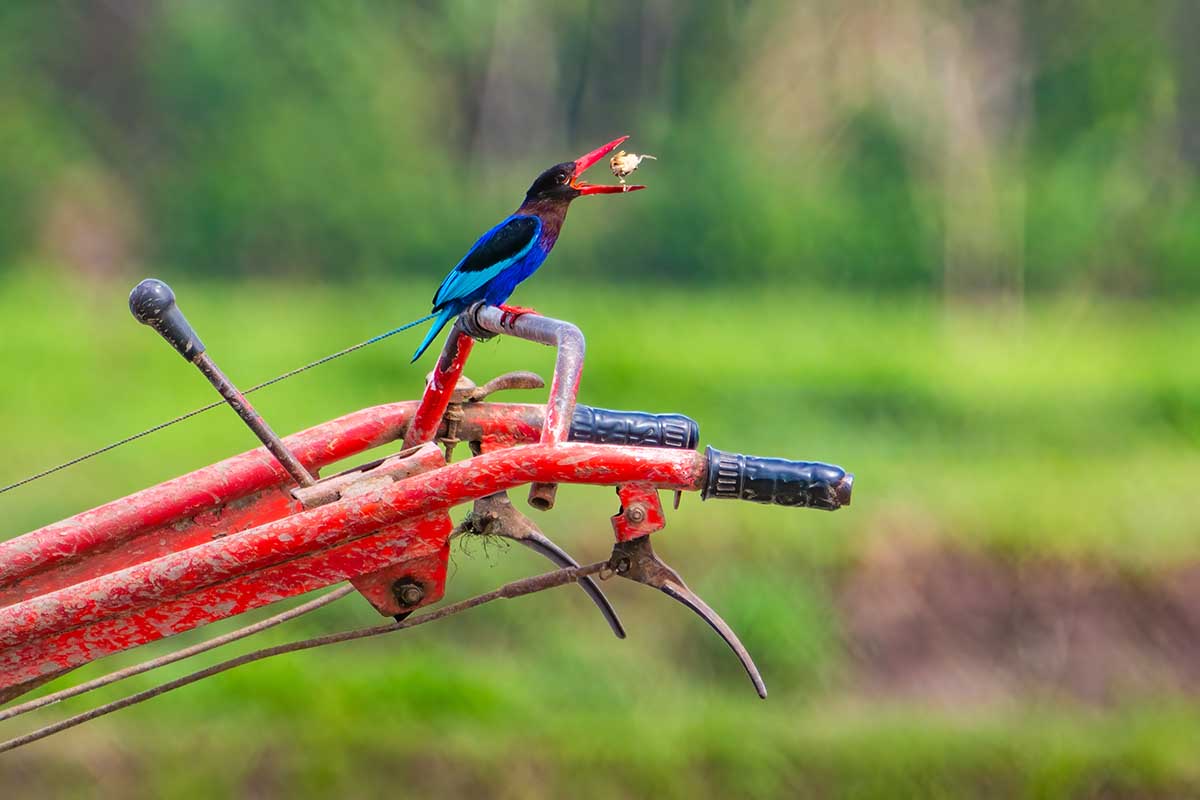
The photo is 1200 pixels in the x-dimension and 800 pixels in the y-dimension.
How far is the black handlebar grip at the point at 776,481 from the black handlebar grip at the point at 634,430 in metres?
0.22

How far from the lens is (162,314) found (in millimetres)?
2475

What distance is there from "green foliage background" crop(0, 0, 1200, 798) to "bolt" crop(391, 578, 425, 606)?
1.65 metres

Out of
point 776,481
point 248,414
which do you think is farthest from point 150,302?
point 776,481

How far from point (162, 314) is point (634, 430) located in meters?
0.68

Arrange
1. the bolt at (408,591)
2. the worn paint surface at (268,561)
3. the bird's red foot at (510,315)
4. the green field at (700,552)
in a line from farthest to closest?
the green field at (700,552), the bird's red foot at (510,315), the bolt at (408,591), the worn paint surface at (268,561)

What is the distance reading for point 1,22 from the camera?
13156mm

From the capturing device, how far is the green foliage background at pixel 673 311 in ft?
16.6

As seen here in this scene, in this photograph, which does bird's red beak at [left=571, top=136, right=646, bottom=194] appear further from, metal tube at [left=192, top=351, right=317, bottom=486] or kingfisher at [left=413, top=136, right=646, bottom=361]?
metal tube at [left=192, top=351, right=317, bottom=486]

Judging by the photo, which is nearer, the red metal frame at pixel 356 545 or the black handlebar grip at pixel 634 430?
the red metal frame at pixel 356 545

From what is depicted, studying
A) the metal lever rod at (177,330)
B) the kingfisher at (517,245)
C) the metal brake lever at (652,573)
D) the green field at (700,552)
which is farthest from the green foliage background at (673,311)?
the metal lever rod at (177,330)

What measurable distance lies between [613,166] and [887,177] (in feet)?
28.8

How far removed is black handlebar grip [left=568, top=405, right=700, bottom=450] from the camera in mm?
2715

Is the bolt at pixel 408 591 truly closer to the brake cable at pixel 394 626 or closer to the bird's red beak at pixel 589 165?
the brake cable at pixel 394 626

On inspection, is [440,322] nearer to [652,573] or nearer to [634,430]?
[634,430]
